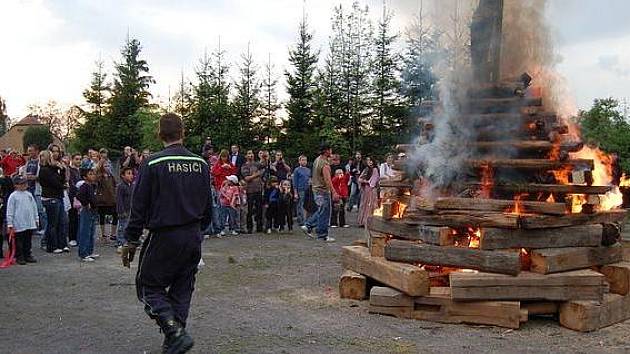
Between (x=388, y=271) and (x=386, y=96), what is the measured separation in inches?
908

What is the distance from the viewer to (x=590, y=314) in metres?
6.65

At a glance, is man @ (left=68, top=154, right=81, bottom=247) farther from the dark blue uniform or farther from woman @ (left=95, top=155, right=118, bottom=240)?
the dark blue uniform

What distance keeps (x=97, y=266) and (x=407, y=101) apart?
20.2 metres

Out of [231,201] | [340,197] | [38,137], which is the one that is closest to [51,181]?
[231,201]

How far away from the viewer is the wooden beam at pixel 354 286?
8.02 meters

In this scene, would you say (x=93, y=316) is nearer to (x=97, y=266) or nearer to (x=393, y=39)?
(x=97, y=266)

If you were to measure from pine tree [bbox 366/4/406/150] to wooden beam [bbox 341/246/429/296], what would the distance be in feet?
68.9

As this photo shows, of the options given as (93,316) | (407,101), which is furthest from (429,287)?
(407,101)

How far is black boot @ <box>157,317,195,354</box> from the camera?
17.1 feet

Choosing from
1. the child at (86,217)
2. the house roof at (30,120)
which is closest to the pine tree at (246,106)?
the child at (86,217)

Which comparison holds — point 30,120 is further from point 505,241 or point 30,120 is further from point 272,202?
point 505,241

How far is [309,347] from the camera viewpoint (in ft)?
19.7

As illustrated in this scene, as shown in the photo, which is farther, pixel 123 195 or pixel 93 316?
pixel 123 195

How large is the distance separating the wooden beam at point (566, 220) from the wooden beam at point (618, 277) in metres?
0.54
